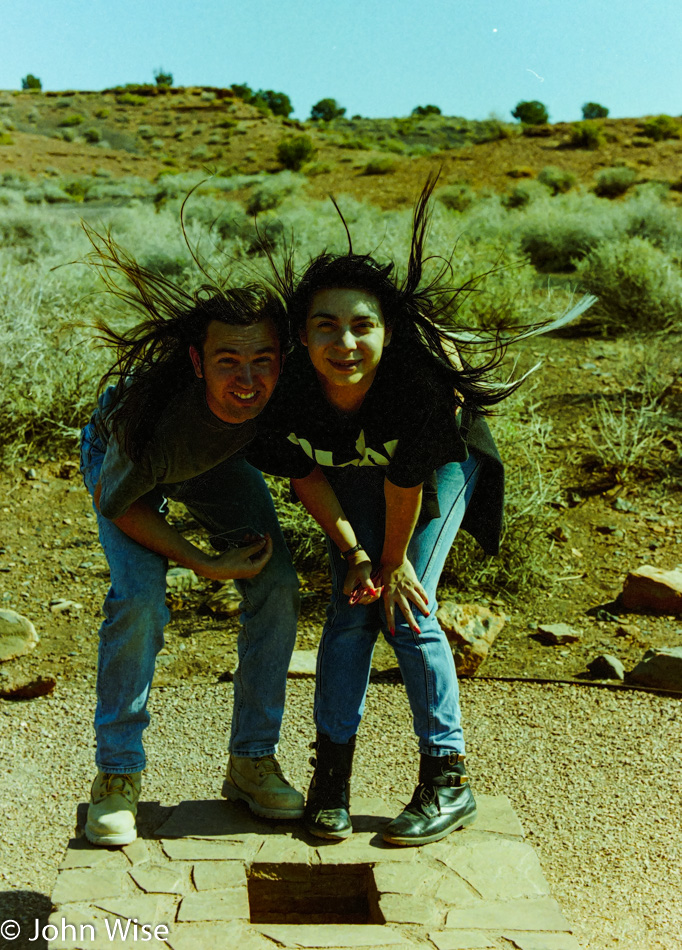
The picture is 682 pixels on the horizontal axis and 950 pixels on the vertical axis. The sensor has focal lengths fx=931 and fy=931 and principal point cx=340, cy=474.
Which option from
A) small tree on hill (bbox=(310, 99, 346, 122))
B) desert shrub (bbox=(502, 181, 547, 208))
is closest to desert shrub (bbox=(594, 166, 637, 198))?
desert shrub (bbox=(502, 181, 547, 208))

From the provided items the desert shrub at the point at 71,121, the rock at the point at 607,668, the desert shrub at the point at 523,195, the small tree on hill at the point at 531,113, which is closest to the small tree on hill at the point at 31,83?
the desert shrub at the point at 71,121

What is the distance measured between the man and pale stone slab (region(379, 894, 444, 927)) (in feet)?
1.36

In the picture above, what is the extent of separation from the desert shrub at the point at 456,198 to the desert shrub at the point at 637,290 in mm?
7793

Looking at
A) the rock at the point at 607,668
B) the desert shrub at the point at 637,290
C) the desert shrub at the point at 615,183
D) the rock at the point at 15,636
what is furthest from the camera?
the desert shrub at the point at 615,183

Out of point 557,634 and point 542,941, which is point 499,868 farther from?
point 557,634

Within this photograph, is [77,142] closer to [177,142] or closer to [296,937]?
[177,142]

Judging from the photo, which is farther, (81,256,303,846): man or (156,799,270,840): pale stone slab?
(156,799,270,840): pale stone slab

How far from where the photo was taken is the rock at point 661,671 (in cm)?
383

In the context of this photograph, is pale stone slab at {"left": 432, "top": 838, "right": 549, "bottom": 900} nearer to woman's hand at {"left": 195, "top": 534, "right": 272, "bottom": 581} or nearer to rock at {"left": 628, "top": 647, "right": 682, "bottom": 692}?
woman's hand at {"left": 195, "top": 534, "right": 272, "bottom": 581}

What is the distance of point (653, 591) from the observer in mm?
4523

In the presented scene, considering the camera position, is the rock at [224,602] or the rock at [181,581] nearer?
the rock at [224,602]

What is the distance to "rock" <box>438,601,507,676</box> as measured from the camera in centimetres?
403

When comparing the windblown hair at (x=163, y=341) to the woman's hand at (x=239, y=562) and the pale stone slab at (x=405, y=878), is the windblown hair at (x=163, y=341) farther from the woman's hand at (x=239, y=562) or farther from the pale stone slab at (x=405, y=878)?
the pale stone slab at (x=405, y=878)

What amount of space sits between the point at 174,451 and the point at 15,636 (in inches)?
90.8
